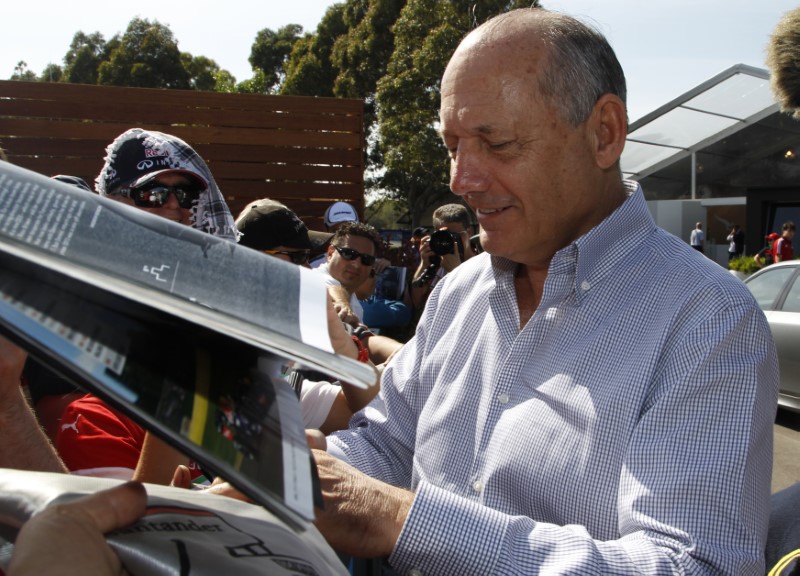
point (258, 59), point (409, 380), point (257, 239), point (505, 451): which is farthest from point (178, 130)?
point (258, 59)

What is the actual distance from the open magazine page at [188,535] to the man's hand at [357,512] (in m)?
0.29

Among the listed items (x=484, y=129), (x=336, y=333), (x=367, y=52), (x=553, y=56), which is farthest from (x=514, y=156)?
(x=367, y=52)

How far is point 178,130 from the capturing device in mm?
6754

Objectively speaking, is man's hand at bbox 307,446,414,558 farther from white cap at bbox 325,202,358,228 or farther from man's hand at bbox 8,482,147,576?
white cap at bbox 325,202,358,228

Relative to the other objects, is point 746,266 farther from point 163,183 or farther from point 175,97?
point 163,183

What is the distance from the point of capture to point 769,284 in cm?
757

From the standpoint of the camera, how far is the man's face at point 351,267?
14.8ft

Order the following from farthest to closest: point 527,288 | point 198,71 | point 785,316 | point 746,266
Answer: point 198,71, point 746,266, point 785,316, point 527,288

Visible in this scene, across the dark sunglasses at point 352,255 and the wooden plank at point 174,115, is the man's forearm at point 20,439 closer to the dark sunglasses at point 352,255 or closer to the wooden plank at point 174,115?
the dark sunglasses at point 352,255

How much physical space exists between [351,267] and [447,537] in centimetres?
333

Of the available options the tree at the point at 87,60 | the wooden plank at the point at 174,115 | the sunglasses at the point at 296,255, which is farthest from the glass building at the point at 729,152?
the tree at the point at 87,60

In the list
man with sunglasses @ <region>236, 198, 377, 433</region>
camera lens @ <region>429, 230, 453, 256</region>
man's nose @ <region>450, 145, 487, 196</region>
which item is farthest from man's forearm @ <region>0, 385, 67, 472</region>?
camera lens @ <region>429, 230, 453, 256</region>

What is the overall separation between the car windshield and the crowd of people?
629 centimetres

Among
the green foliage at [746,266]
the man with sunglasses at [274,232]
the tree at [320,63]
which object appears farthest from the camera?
the tree at [320,63]
